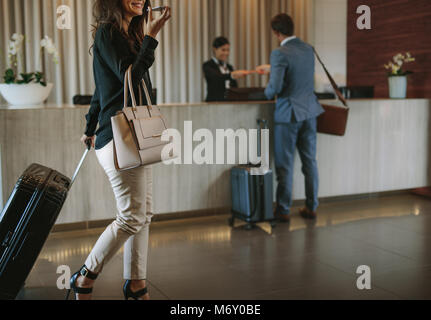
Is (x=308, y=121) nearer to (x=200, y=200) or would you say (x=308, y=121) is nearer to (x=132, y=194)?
(x=200, y=200)

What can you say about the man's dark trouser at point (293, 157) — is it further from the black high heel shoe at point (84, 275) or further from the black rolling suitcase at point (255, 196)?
the black high heel shoe at point (84, 275)

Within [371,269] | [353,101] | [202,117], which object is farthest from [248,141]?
[371,269]

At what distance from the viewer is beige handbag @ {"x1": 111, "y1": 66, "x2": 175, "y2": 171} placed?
2.30 meters

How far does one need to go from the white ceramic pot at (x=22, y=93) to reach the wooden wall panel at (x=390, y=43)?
2737 millimetres

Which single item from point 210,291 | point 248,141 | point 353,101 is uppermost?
point 353,101

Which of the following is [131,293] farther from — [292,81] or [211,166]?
[292,81]

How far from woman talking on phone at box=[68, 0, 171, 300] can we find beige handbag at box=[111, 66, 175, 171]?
9 centimetres

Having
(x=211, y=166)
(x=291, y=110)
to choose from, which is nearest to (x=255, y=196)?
(x=211, y=166)

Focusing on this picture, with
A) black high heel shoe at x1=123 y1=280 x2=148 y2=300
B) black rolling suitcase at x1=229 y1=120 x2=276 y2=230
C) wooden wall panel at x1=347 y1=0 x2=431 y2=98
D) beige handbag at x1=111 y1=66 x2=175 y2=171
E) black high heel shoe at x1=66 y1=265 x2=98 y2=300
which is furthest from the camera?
wooden wall panel at x1=347 y1=0 x2=431 y2=98

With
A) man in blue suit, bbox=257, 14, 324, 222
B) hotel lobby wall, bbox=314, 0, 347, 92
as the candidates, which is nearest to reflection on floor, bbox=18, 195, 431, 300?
man in blue suit, bbox=257, 14, 324, 222

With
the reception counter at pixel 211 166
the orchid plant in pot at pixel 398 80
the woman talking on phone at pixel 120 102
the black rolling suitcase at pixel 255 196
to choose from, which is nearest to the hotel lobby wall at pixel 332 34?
the orchid plant in pot at pixel 398 80

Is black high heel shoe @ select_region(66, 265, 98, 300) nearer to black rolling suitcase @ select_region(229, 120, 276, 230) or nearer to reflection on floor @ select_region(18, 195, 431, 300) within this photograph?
reflection on floor @ select_region(18, 195, 431, 300)

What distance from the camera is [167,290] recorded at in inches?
118

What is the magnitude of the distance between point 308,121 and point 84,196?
73.3 inches
